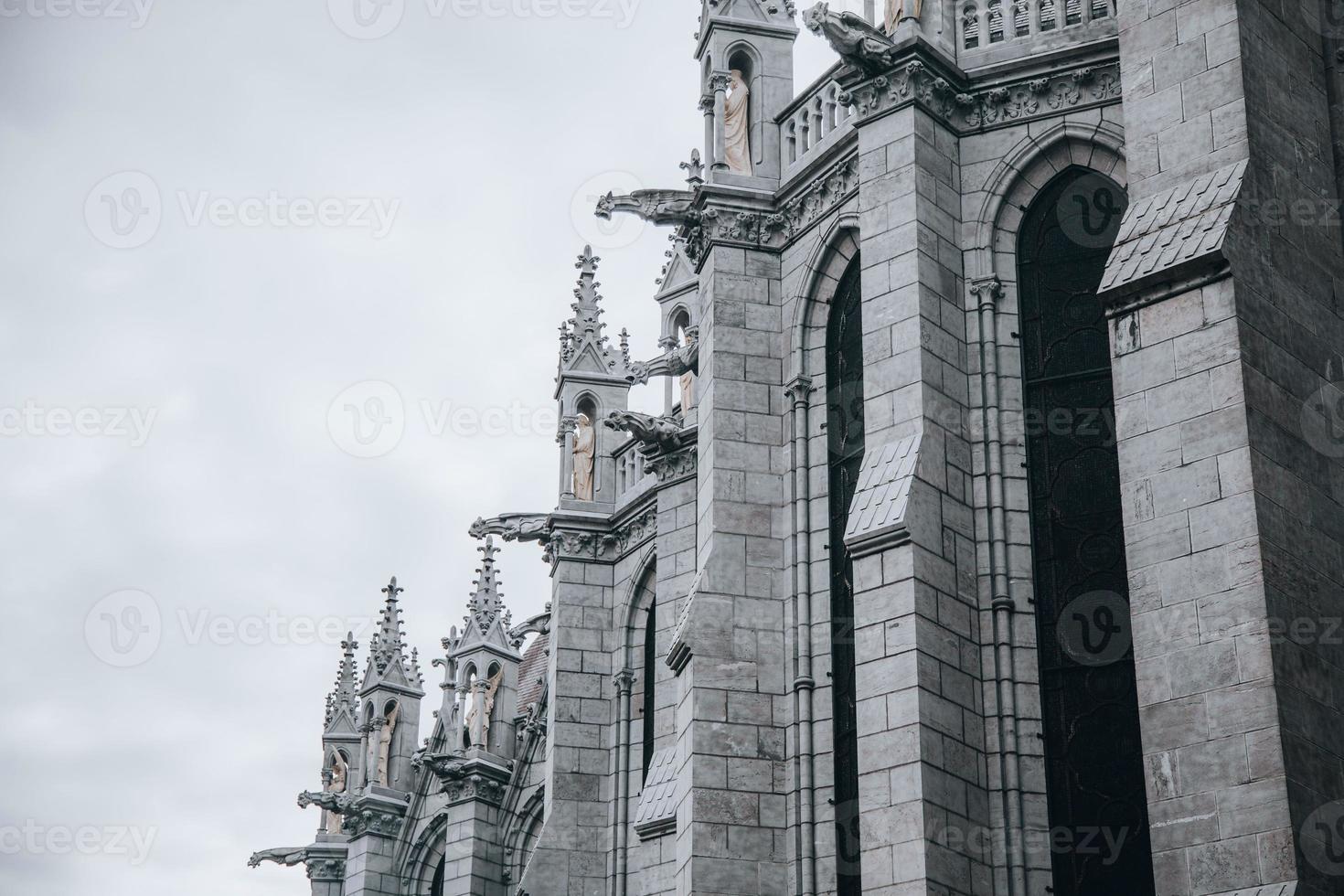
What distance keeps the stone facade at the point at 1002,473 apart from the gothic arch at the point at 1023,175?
4cm

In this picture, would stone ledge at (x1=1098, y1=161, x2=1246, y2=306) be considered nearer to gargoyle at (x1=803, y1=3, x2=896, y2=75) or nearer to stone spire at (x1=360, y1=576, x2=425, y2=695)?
gargoyle at (x1=803, y1=3, x2=896, y2=75)

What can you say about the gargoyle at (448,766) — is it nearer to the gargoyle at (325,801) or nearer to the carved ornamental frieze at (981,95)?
the gargoyle at (325,801)

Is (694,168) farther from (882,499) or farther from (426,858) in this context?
(426,858)

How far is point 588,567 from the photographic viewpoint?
3322 centimetres

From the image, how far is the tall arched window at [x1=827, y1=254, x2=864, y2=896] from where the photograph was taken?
74.2 feet

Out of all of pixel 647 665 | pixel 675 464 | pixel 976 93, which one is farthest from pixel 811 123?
pixel 647 665

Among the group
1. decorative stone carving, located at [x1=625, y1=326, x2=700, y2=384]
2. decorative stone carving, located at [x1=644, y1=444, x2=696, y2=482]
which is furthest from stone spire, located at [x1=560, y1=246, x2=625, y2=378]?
decorative stone carving, located at [x1=644, y1=444, x2=696, y2=482]

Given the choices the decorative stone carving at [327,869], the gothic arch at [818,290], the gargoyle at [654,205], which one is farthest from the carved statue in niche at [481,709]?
the gothic arch at [818,290]

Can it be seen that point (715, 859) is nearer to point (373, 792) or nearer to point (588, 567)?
point (588, 567)

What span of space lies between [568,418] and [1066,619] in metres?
15.1

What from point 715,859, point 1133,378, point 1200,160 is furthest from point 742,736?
point 1200,160

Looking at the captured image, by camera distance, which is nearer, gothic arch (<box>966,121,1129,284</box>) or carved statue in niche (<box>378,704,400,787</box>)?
gothic arch (<box>966,121,1129,284</box>)

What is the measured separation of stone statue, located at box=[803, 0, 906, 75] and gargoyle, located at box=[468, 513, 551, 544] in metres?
13.5

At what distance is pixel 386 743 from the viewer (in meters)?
43.0
